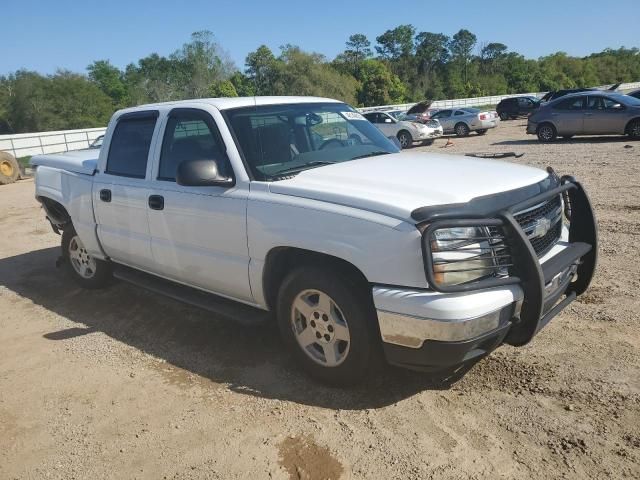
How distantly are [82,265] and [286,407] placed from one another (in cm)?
363

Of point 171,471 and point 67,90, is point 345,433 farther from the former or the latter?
point 67,90

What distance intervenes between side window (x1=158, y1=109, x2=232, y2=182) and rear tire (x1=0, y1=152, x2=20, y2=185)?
1627 cm

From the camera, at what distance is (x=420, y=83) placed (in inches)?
3290

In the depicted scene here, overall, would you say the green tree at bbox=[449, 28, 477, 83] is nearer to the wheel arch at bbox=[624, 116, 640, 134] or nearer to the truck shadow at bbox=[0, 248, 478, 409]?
the wheel arch at bbox=[624, 116, 640, 134]

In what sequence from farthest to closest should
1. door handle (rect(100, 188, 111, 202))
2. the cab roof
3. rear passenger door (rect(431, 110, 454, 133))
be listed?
rear passenger door (rect(431, 110, 454, 133))
door handle (rect(100, 188, 111, 202))
the cab roof

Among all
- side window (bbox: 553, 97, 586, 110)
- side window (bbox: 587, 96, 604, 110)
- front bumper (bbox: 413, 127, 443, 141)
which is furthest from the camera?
front bumper (bbox: 413, 127, 443, 141)

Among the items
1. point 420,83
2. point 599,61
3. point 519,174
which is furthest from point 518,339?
point 599,61

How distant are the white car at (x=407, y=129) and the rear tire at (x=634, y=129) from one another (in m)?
8.01

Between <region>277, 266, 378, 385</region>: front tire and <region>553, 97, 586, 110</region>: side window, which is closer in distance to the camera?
<region>277, 266, 378, 385</region>: front tire

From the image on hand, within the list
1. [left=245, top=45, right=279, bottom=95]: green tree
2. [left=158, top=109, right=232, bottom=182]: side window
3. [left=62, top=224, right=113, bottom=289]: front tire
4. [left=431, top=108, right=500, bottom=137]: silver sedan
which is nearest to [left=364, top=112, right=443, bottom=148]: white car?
[left=431, top=108, right=500, bottom=137]: silver sedan

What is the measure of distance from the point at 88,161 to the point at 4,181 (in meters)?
14.8

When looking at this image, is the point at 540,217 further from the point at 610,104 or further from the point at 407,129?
the point at 407,129

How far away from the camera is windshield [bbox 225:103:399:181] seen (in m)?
3.87

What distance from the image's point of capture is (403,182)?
Answer: 10.9ft
